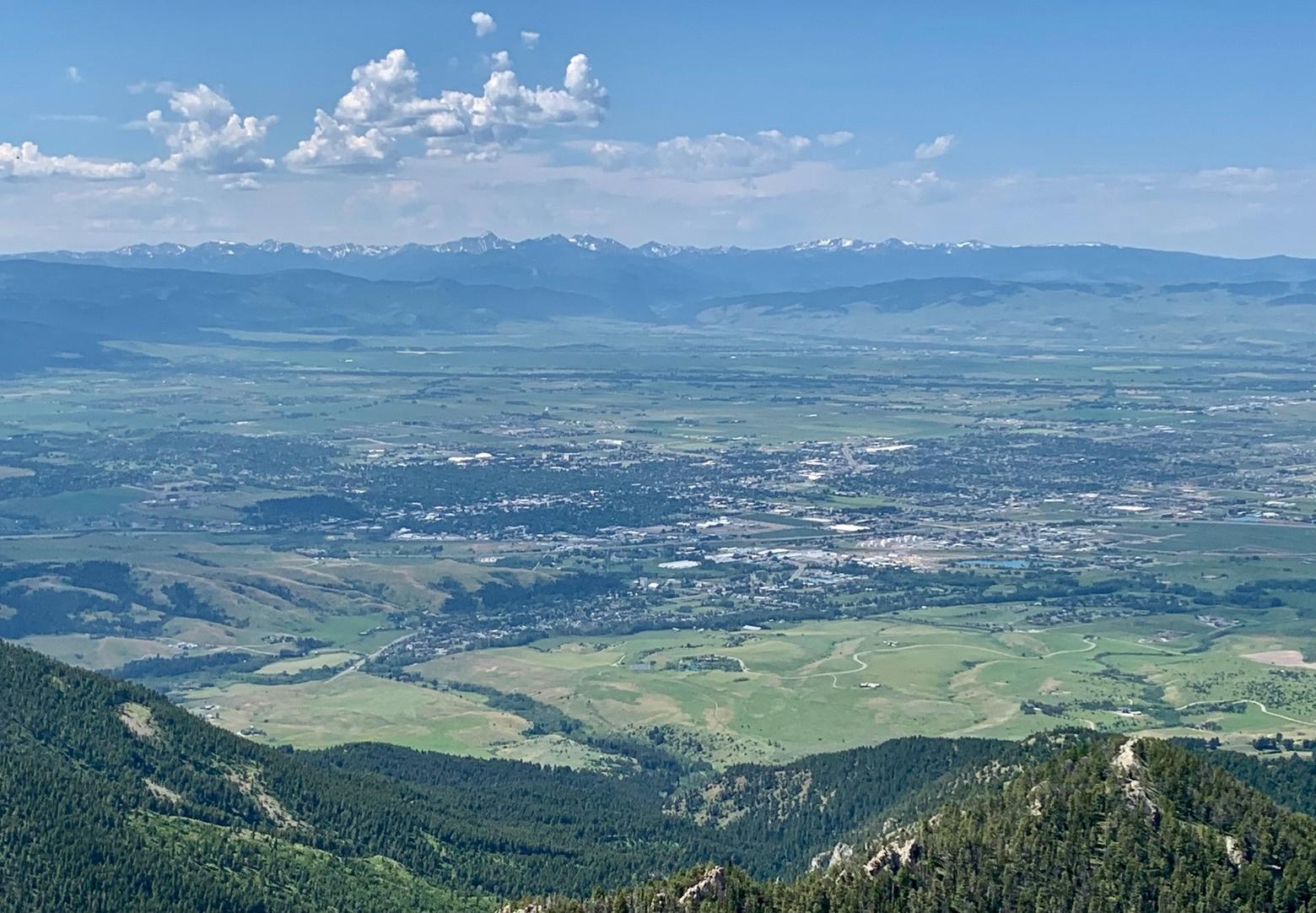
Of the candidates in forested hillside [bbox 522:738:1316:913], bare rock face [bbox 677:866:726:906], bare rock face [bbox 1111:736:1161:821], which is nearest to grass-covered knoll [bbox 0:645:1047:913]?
forested hillside [bbox 522:738:1316:913]

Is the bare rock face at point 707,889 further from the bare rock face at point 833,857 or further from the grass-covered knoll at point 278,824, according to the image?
the grass-covered knoll at point 278,824

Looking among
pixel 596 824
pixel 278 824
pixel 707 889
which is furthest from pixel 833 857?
pixel 278 824

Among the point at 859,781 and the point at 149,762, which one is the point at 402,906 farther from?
the point at 859,781

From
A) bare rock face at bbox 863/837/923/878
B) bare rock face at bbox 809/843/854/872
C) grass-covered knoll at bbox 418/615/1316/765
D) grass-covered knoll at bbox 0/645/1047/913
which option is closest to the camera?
bare rock face at bbox 863/837/923/878

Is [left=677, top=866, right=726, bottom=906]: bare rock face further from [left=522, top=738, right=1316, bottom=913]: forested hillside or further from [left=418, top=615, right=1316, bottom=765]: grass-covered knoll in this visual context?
[left=418, top=615, right=1316, bottom=765]: grass-covered knoll

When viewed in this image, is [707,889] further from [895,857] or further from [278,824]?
[278,824]

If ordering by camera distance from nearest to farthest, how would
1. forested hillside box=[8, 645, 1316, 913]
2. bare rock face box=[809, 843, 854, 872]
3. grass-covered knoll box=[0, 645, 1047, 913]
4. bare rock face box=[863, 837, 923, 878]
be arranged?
forested hillside box=[8, 645, 1316, 913], bare rock face box=[863, 837, 923, 878], bare rock face box=[809, 843, 854, 872], grass-covered knoll box=[0, 645, 1047, 913]

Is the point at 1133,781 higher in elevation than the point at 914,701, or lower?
higher
